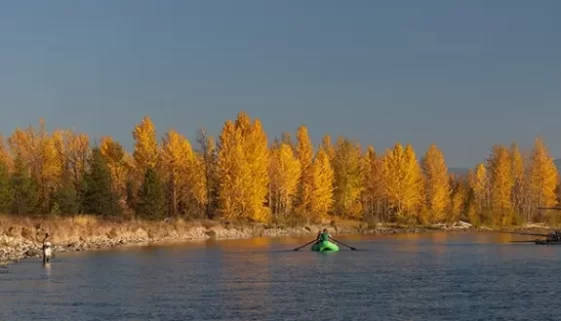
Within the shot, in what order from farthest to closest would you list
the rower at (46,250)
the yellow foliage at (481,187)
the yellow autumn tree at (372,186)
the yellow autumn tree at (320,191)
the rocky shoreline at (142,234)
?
1. the yellow foliage at (481,187)
2. the yellow autumn tree at (372,186)
3. the yellow autumn tree at (320,191)
4. the rocky shoreline at (142,234)
5. the rower at (46,250)

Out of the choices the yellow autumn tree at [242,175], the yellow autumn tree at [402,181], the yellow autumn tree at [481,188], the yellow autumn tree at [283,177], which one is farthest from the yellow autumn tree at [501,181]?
the yellow autumn tree at [242,175]

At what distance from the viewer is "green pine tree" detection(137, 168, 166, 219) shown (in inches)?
3086

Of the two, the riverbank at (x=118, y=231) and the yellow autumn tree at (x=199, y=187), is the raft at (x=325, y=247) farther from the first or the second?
the yellow autumn tree at (x=199, y=187)

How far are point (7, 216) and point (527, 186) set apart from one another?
251ft

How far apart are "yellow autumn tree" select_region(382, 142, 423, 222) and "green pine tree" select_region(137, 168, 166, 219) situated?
37.6m

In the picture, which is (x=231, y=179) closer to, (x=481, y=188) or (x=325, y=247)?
(x=325, y=247)

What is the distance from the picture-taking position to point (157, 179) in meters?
80.2

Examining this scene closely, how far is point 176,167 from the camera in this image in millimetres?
92188

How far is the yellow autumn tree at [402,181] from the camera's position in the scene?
345ft

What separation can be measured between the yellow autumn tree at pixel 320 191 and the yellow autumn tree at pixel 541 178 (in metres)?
31.9

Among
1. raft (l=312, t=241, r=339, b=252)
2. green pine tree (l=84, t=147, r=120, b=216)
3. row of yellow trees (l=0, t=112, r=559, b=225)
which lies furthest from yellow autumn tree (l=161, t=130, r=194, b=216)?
raft (l=312, t=241, r=339, b=252)

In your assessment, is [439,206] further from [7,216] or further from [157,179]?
[7,216]

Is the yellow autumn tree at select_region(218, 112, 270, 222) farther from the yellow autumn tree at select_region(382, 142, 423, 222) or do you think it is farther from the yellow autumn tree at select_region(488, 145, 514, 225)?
the yellow autumn tree at select_region(488, 145, 514, 225)

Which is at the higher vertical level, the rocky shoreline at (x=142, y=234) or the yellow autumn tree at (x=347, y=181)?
the yellow autumn tree at (x=347, y=181)
